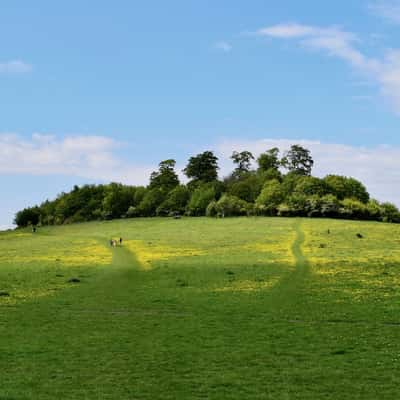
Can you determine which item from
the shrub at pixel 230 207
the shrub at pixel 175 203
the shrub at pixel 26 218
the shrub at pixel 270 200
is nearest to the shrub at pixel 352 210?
the shrub at pixel 270 200

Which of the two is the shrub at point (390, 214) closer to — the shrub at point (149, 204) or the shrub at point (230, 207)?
the shrub at point (230, 207)

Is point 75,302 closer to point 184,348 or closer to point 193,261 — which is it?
point 184,348

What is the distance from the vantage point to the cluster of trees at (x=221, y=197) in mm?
133375

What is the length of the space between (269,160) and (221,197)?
148 ft

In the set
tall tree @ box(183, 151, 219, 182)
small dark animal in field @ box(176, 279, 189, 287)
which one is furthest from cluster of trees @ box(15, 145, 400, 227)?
small dark animal in field @ box(176, 279, 189, 287)

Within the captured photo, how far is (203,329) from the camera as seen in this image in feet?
79.8

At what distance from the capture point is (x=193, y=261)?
5966 centimetres

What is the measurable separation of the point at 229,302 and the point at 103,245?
59195 mm

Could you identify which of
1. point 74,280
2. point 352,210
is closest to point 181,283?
point 74,280

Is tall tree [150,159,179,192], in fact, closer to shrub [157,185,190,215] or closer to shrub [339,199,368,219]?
shrub [157,185,190,215]

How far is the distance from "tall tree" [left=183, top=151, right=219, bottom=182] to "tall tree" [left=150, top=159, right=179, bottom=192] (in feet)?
29.4

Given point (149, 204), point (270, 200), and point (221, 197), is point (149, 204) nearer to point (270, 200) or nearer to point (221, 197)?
point (221, 197)

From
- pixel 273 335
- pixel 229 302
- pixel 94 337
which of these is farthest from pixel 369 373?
pixel 229 302

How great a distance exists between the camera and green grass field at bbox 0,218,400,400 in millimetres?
16375
